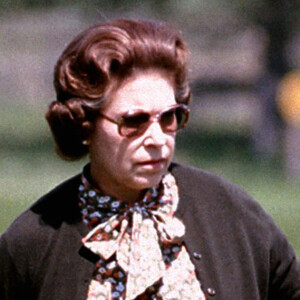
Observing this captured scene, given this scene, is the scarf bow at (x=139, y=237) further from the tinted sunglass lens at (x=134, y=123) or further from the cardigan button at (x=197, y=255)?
the tinted sunglass lens at (x=134, y=123)

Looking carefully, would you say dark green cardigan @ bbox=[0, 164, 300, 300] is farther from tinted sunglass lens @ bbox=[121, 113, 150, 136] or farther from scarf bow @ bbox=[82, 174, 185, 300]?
tinted sunglass lens @ bbox=[121, 113, 150, 136]

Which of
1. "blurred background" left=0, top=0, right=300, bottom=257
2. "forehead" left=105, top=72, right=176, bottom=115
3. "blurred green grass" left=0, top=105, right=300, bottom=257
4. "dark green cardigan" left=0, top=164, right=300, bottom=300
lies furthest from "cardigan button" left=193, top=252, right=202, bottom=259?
"blurred background" left=0, top=0, right=300, bottom=257

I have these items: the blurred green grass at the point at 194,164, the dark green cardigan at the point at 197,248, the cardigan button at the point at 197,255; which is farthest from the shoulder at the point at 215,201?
the blurred green grass at the point at 194,164

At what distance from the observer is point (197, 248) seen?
340 cm

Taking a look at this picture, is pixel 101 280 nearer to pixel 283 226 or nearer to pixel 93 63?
pixel 93 63

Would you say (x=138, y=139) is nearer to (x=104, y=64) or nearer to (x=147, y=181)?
(x=147, y=181)

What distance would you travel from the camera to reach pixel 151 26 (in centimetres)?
334

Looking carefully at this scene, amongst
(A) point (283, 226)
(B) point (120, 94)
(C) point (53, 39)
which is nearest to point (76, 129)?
(B) point (120, 94)

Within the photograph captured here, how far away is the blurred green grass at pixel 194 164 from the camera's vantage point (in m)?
9.28

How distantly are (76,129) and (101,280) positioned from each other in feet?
1.73

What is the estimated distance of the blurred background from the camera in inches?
436

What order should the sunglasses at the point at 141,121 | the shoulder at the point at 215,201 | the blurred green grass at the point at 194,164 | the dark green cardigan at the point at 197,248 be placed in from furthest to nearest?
1. the blurred green grass at the point at 194,164
2. the shoulder at the point at 215,201
3. the dark green cardigan at the point at 197,248
4. the sunglasses at the point at 141,121

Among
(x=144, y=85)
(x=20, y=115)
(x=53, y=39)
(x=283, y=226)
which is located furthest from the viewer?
(x=53, y=39)

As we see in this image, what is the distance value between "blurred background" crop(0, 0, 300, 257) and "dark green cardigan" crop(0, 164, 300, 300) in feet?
12.5
